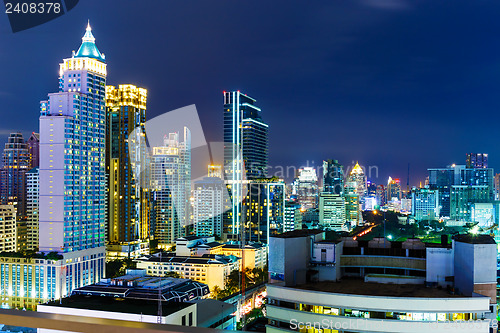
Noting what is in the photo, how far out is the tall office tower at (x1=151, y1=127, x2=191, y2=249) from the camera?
17484mm

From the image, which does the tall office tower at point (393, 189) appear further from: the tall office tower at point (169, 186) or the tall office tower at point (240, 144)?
the tall office tower at point (169, 186)

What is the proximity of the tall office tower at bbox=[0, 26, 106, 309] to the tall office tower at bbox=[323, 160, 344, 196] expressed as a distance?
15.9 metres

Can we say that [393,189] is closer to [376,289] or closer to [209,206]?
[209,206]

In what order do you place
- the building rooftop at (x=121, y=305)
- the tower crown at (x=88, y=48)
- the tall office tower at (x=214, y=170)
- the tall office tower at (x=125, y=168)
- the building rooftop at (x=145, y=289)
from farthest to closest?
the tall office tower at (x=214, y=170) < the tall office tower at (x=125, y=168) < the tower crown at (x=88, y=48) < the building rooftop at (x=145, y=289) < the building rooftop at (x=121, y=305)

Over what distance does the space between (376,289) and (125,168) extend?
1385 cm

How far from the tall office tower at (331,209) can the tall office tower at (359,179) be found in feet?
22.0

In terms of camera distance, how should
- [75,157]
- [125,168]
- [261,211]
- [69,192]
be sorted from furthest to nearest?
[261,211] < [125,168] < [75,157] < [69,192]

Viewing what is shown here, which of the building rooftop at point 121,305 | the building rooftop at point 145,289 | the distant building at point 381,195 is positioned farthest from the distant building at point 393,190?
the building rooftop at point 121,305

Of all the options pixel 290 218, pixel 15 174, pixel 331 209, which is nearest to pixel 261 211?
pixel 290 218

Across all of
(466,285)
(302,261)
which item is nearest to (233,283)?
(302,261)

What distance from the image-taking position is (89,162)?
12.3 meters

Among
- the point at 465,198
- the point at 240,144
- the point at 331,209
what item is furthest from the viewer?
the point at 331,209

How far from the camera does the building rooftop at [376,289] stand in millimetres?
3440

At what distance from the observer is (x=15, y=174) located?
18203 mm
